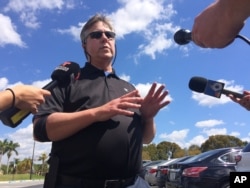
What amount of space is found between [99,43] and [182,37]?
1536mm

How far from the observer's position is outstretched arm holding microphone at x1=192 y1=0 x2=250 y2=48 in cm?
168

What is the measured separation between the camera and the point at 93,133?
3068mm

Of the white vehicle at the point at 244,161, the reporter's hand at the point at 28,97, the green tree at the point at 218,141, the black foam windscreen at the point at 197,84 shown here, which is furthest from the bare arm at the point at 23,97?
the green tree at the point at 218,141

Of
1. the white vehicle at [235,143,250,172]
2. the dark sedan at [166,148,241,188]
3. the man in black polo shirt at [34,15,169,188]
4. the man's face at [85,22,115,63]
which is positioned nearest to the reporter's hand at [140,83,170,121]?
the man in black polo shirt at [34,15,169,188]

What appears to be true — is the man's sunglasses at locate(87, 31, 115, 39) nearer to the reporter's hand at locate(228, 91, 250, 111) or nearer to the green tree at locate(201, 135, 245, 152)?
the reporter's hand at locate(228, 91, 250, 111)

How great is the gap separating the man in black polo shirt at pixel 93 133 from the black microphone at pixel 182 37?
0.85m

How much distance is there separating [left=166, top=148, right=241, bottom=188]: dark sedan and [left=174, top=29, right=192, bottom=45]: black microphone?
6.78 metres

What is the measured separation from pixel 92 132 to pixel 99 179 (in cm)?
36

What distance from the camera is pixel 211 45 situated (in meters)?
1.82

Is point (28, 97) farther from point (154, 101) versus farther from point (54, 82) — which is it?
point (154, 101)

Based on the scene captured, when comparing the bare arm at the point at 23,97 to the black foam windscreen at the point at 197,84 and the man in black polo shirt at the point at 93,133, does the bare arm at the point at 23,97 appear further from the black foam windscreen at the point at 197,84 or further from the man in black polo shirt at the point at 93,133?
the black foam windscreen at the point at 197,84

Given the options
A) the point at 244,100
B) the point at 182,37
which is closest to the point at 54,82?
the point at 182,37

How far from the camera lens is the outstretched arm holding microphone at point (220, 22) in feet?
5.52

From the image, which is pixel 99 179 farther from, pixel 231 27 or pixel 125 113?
pixel 231 27
